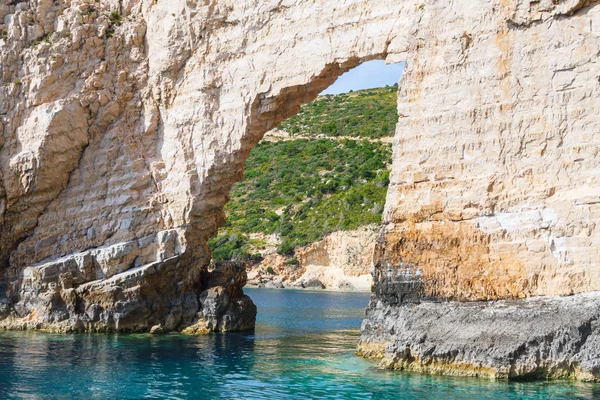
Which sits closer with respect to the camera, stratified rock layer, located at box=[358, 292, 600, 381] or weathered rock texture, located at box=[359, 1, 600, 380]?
stratified rock layer, located at box=[358, 292, 600, 381]

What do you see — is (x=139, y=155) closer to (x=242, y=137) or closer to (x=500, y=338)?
(x=242, y=137)

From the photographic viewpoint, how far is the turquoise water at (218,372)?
12.0m

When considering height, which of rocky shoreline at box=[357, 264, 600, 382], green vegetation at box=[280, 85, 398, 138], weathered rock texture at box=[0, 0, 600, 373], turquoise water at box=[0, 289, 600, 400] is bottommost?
turquoise water at box=[0, 289, 600, 400]

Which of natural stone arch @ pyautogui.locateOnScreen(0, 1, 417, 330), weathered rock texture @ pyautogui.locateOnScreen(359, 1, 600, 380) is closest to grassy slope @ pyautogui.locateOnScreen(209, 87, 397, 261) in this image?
natural stone arch @ pyautogui.locateOnScreen(0, 1, 417, 330)

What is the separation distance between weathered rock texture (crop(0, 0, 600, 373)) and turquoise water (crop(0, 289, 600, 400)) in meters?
1.58

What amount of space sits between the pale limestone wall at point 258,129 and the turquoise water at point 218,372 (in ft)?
6.31

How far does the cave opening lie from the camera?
47.5 m

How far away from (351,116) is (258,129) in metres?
51.9

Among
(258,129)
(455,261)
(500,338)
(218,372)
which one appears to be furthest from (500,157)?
(258,129)

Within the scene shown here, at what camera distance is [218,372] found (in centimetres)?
1421

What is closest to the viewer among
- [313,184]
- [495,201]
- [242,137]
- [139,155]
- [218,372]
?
[495,201]

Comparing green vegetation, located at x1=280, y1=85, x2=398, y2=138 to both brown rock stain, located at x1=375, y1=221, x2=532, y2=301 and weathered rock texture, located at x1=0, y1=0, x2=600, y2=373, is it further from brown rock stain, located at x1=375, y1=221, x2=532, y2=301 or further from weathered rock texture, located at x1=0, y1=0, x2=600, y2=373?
brown rock stain, located at x1=375, y1=221, x2=532, y2=301

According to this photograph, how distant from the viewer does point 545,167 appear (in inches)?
534

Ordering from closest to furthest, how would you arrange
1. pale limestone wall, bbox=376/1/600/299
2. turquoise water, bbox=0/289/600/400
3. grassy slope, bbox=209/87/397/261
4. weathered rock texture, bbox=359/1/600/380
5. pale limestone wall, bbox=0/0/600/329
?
1. turquoise water, bbox=0/289/600/400
2. weathered rock texture, bbox=359/1/600/380
3. pale limestone wall, bbox=376/1/600/299
4. pale limestone wall, bbox=0/0/600/329
5. grassy slope, bbox=209/87/397/261
